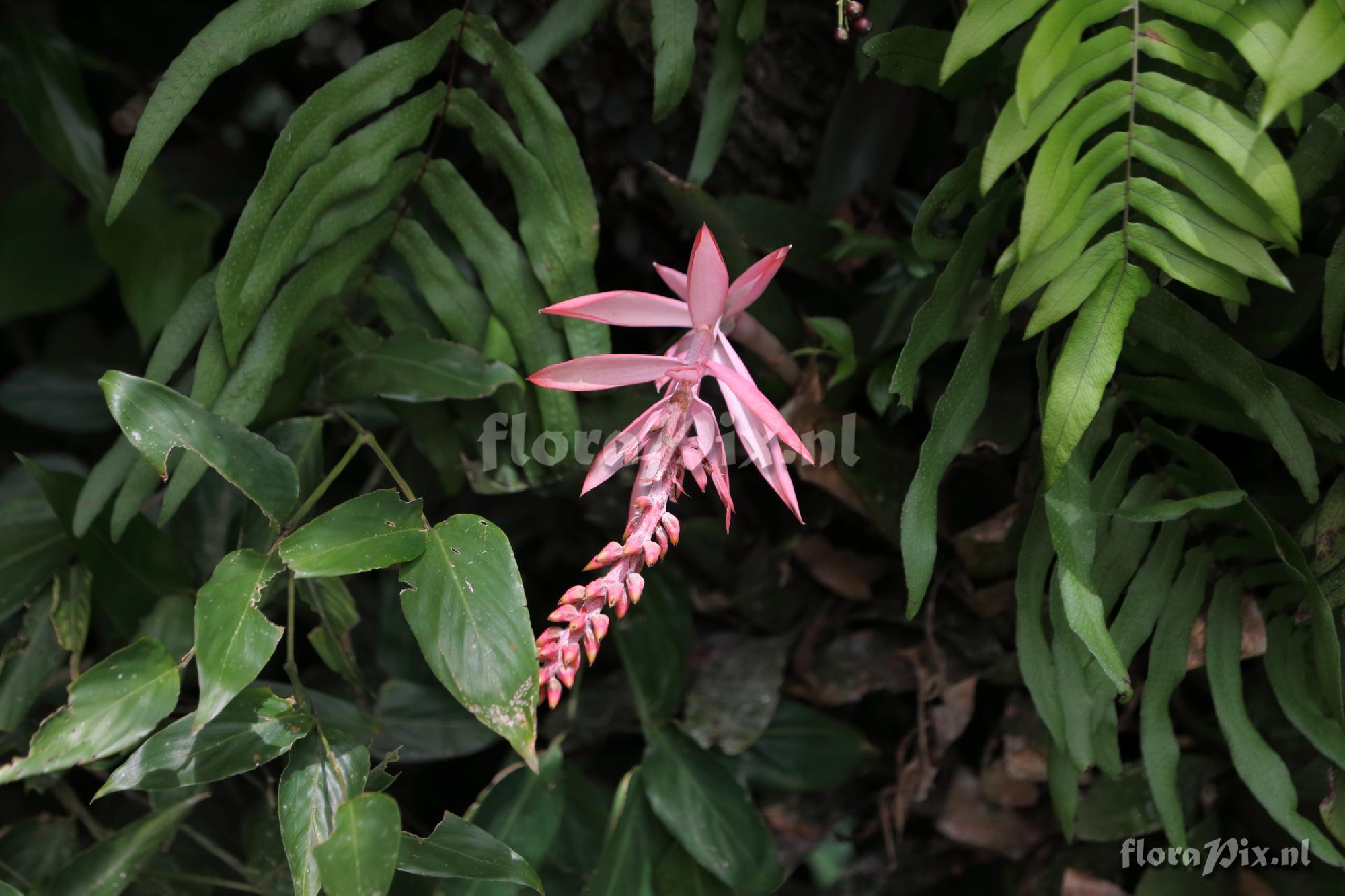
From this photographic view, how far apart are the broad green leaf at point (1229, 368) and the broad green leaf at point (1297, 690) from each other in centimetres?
15

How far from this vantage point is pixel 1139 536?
29.0 inches

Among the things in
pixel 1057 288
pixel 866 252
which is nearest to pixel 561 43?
pixel 866 252

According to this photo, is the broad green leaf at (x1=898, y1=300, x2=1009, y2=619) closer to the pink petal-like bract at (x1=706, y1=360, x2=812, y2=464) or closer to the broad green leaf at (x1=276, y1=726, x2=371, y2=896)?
the pink petal-like bract at (x1=706, y1=360, x2=812, y2=464)

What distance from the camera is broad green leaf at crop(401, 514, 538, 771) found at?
59 cm

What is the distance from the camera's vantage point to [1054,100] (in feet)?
1.86

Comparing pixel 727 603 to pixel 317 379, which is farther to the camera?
pixel 727 603

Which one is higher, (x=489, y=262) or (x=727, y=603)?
(x=489, y=262)

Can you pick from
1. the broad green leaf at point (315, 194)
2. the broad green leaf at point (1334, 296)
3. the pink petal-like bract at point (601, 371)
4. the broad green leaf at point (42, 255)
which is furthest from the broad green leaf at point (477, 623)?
the broad green leaf at point (42, 255)

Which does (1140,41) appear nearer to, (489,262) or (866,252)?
(866,252)

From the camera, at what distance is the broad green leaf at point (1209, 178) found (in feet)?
1.84

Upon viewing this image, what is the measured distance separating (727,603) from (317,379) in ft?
1.65

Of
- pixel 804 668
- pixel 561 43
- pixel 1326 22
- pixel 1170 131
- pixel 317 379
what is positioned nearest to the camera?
pixel 1326 22

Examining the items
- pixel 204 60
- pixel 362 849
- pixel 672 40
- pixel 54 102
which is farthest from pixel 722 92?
pixel 54 102

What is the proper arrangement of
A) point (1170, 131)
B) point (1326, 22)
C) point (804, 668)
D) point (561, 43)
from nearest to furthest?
point (1326, 22), point (1170, 131), point (561, 43), point (804, 668)
